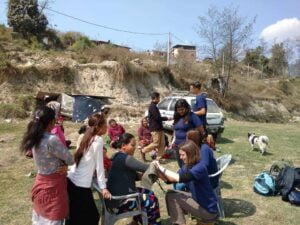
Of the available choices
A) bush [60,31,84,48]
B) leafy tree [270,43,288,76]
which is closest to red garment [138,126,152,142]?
bush [60,31,84,48]

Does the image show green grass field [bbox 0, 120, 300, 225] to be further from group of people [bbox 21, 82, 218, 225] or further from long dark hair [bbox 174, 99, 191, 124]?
long dark hair [bbox 174, 99, 191, 124]

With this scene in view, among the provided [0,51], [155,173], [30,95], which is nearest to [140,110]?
[30,95]

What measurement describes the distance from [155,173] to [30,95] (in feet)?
48.3

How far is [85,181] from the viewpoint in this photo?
3.88 m

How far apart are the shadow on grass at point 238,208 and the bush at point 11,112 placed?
1210 centimetres

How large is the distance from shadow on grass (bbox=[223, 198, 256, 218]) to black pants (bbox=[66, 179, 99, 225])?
2.49 metres

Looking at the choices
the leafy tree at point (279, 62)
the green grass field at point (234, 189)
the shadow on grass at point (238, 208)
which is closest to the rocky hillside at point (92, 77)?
the green grass field at point (234, 189)

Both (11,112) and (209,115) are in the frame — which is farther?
(11,112)

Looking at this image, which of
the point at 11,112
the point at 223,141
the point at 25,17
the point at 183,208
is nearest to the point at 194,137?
the point at 183,208

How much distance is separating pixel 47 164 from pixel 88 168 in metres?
0.54

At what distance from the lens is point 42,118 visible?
3.46m

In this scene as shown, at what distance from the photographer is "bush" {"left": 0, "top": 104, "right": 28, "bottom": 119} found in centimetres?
1580

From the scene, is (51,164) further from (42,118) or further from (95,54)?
(95,54)

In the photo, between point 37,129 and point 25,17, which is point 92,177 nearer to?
point 37,129
